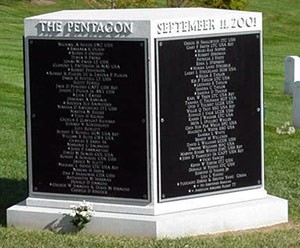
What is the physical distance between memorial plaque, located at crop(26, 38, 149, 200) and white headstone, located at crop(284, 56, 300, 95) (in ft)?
43.5

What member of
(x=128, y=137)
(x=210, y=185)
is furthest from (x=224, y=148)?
(x=128, y=137)

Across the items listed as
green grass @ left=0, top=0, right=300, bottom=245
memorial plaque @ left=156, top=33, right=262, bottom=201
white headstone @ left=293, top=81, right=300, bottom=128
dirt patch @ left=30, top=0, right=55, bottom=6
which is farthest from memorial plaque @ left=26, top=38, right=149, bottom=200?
dirt patch @ left=30, top=0, right=55, bottom=6

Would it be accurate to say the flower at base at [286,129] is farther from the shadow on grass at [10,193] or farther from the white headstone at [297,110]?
the shadow on grass at [10,193]

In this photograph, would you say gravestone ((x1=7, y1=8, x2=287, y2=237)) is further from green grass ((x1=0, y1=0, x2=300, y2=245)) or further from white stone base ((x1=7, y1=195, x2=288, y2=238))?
green grass ((x1=0, y1=0, x2=300, y2=245))

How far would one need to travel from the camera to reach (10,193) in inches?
426

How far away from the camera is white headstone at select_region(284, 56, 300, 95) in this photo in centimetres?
2212

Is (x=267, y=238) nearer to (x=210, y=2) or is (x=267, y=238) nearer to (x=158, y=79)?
(x=158, y=79)

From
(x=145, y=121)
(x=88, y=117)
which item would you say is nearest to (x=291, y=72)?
(x=88, y=117)

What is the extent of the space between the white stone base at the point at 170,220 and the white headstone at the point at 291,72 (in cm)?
1272

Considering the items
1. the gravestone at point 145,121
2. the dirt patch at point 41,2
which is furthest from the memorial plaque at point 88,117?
the dirt patch at point 41,2

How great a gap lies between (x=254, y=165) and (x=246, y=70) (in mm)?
899

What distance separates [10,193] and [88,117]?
207 centimetres

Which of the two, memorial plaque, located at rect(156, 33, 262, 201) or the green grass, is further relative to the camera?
memorial plaque, located at rect(156, 33, 262, 201)

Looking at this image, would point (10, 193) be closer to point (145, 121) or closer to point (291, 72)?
point (145, 121)
